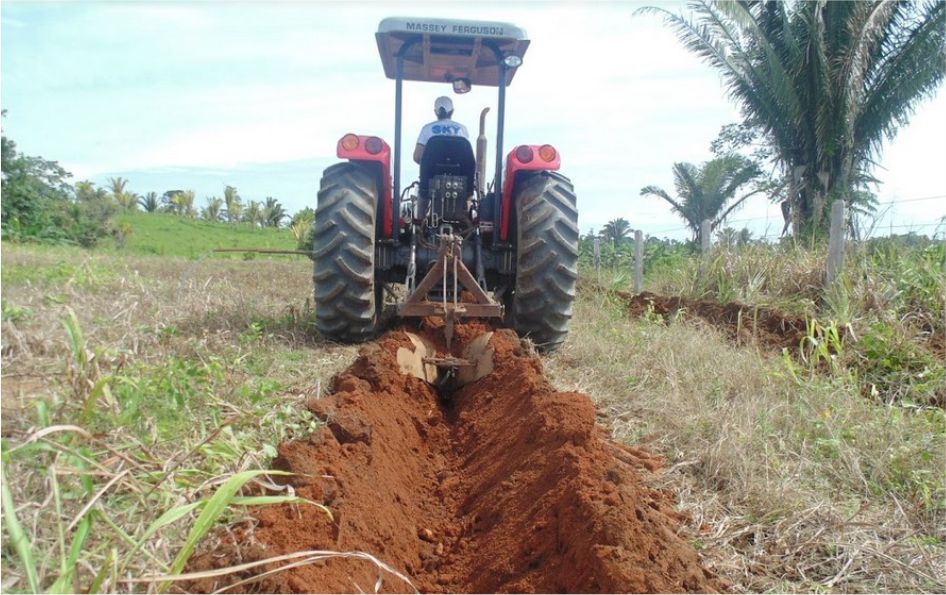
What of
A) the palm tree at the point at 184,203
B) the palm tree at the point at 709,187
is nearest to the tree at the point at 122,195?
the palm tree at the point at 184,203

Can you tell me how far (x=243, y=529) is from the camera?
233 centimetres

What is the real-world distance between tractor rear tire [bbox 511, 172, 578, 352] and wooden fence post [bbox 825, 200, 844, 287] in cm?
366

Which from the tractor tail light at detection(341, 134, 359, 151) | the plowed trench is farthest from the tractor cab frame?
the plowed trench

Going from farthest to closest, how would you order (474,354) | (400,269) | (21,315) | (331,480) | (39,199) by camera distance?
(39,199), (400,269), (474,354), (21,315), (331,480)

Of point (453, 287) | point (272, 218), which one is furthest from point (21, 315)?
point (272, 218)

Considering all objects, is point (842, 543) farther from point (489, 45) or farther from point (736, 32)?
point (736, 32)

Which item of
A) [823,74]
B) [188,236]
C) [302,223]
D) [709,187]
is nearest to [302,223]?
[302,223]

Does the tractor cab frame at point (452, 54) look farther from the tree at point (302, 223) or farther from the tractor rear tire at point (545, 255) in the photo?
the tree at point (302, 223)

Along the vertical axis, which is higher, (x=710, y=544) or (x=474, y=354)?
(x=474, y=354)

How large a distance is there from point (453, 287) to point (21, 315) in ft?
8.48

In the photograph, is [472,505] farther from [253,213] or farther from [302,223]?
[253,213]

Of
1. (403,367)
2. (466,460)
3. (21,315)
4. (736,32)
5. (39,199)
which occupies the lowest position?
(466,460)

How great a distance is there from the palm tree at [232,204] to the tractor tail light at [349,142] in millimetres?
43125

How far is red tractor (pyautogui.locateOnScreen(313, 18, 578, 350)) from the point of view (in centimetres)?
519
